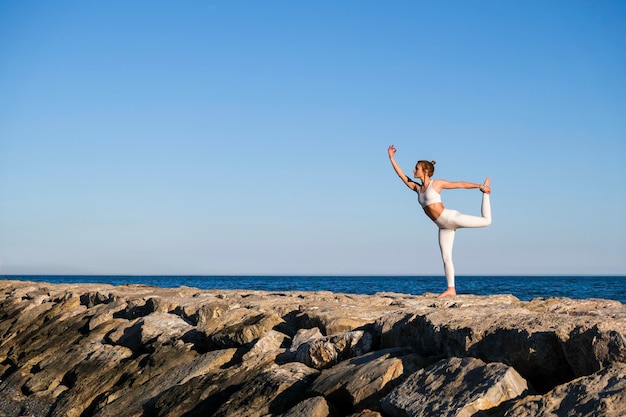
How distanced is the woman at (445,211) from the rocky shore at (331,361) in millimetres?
754

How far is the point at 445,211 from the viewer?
31.2 feet

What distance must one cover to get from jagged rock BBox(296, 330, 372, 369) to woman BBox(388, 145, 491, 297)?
2.76 meters

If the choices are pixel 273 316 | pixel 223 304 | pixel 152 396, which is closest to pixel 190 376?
pixel 152 396

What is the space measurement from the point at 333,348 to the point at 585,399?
2.85 metres

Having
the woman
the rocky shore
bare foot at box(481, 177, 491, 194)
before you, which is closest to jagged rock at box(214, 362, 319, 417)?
the rocky shore

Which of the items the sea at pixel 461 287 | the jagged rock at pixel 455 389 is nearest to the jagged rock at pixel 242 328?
the jagged rock at pixel 455 389

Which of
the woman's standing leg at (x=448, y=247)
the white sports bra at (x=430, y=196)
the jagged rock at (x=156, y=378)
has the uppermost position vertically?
the white sports bra at (x=430, y=196)

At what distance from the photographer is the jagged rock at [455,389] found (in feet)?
15.7

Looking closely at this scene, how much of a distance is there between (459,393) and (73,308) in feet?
32.3

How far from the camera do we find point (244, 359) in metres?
7.25

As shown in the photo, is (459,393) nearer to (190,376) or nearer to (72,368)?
(190,376)

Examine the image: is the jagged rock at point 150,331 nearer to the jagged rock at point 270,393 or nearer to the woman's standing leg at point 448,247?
the jagged rock at point 270,393

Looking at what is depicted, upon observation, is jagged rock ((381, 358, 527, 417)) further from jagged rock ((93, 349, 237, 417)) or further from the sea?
the sea

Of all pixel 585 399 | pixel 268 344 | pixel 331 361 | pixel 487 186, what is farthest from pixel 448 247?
pixel 585 399
